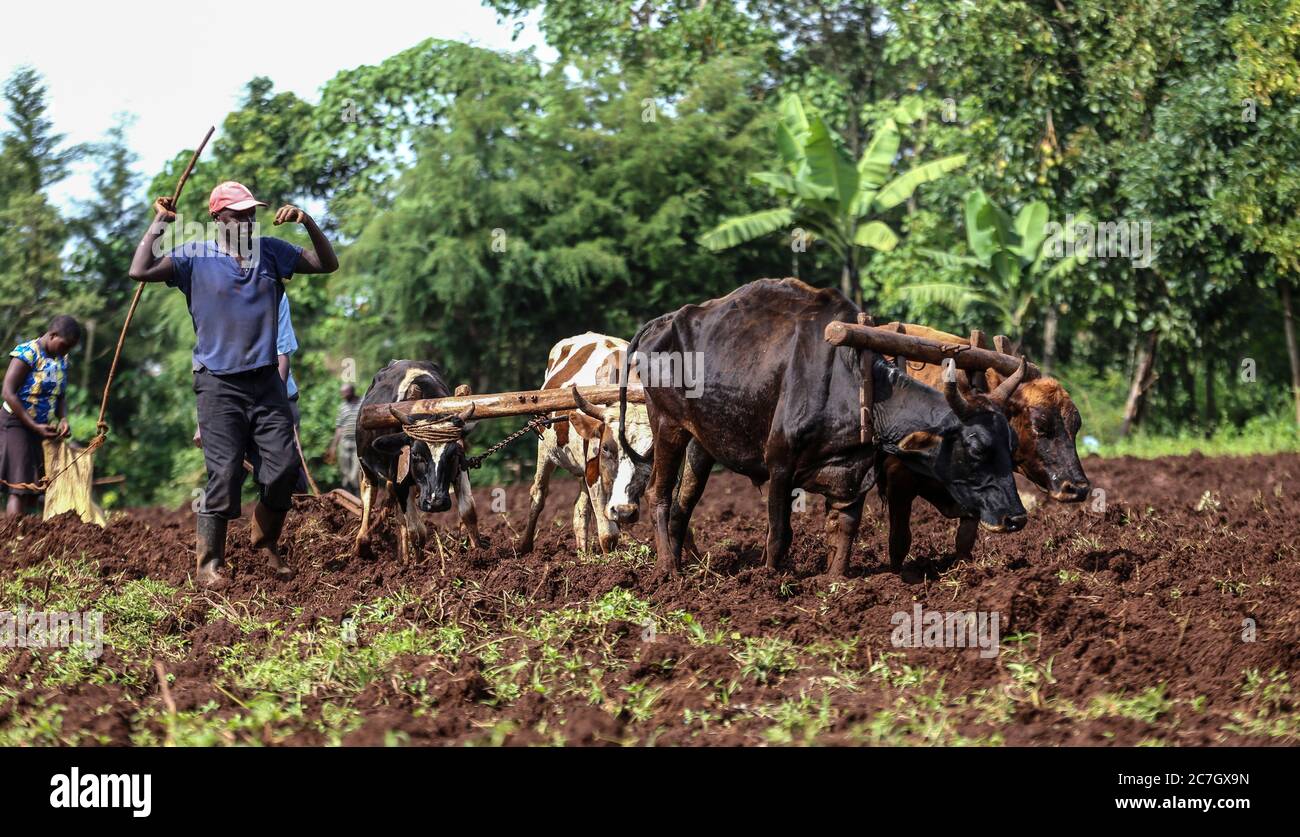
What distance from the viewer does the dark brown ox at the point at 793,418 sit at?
767 centimetres

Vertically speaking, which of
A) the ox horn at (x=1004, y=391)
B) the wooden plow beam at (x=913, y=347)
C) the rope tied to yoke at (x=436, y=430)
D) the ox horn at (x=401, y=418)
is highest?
the wooden plow beam at (x=913, y=347)

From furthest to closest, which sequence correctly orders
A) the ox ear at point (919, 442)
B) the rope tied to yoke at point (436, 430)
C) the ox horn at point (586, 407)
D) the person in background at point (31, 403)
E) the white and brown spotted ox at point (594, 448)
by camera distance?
the person in background at point (31, 403) → the rope tied to yoke at point (436, 430) → the white and brown spotted ox at point (594, 448) → the ox horn at point (586, 407) → the ox ear at point (919, 442)

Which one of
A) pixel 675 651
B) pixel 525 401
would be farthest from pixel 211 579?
pixel 675 651

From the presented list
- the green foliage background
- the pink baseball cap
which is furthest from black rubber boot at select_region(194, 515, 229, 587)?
the green foliage background

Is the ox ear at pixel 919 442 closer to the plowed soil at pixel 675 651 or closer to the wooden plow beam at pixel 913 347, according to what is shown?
the wooden plow beam at pixel 913 347

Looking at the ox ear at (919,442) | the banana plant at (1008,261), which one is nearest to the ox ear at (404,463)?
the ox ear at (919,442)

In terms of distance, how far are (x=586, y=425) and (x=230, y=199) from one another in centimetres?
280

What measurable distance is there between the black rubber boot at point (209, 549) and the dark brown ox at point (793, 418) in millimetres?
2465

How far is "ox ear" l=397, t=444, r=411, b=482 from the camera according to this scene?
9.77 meters

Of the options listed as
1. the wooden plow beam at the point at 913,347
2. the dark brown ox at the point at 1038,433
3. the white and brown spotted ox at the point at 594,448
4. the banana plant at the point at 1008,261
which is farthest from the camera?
the banana plant at the point at 1008,261

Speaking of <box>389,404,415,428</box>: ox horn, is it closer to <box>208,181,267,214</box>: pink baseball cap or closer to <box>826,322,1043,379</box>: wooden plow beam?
<box>208,181,267,214</box>: pink baseball cap

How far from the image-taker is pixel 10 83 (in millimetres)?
23656

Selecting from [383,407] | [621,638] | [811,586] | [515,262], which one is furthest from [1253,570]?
[515,262]
